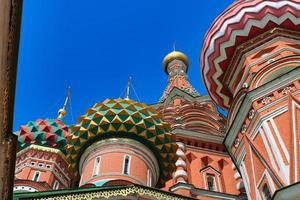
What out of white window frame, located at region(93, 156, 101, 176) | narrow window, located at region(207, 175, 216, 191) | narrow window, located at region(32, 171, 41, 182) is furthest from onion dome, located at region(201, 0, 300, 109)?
narrow window, located at region(32, 171, 41, 182)

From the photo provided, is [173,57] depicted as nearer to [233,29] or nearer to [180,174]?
[180,174]

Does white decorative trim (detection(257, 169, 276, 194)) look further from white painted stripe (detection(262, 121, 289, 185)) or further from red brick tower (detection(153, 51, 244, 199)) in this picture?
red brick tower (detection(153, 51, 244, 199))

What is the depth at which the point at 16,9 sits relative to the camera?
224 cm

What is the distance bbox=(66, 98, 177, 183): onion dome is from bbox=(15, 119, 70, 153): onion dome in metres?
4.68

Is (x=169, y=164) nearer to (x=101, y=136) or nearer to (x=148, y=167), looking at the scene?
(x=148, y=167)

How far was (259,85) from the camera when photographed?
1053 cm

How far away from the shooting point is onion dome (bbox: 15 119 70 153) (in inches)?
691

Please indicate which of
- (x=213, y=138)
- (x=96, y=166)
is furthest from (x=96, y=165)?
(x=213, y=138)

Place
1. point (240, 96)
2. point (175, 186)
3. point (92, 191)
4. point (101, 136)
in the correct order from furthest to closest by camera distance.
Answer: point (175, 186) → point (101, 136) → point (240, 96) → point (92, 191)

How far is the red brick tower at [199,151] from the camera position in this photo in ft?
45.8

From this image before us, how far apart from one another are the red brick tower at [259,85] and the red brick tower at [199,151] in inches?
105

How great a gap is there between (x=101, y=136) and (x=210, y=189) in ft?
13.8

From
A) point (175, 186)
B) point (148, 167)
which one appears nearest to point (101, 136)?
point (148, 167)

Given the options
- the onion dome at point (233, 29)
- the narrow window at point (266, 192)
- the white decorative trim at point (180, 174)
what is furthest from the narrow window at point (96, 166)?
the narrow window at point (266, 192)
